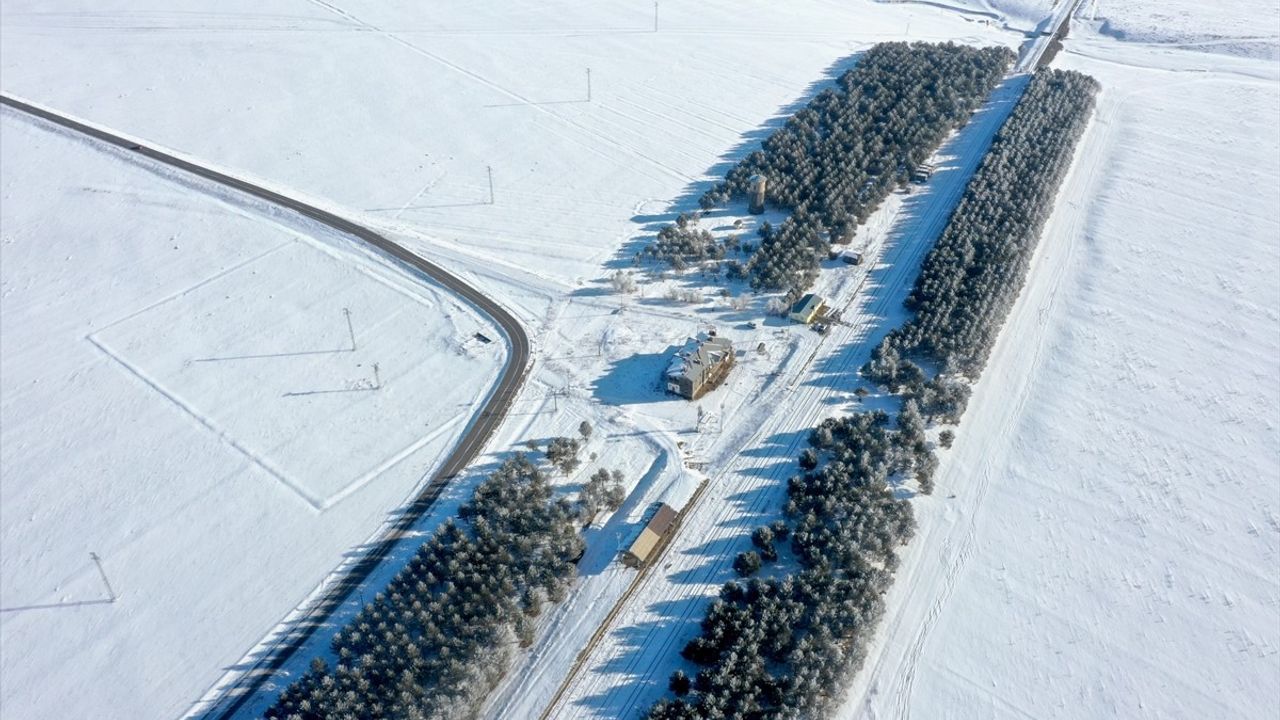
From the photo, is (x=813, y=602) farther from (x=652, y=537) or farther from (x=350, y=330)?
(x=350, y=330)

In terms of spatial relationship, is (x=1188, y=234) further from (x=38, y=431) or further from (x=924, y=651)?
(x=38, y=431)

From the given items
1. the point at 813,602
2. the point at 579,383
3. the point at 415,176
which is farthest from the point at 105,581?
the point at 415,176

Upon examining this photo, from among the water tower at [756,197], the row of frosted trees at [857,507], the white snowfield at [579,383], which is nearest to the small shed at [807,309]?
the white snowfield at [579,383]

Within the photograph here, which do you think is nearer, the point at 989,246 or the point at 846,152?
the point at 989,246

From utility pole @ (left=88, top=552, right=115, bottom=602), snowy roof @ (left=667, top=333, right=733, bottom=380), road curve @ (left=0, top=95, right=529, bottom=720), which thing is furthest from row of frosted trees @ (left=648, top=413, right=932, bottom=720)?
utility pole @ (left=88, top=552, right=115, bottom=602)

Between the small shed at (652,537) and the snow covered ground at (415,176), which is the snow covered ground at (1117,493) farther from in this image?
the snow covered ground at (415,176)

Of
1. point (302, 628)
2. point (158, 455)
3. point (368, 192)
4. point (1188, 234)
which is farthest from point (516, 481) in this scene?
point (1188, 234)
